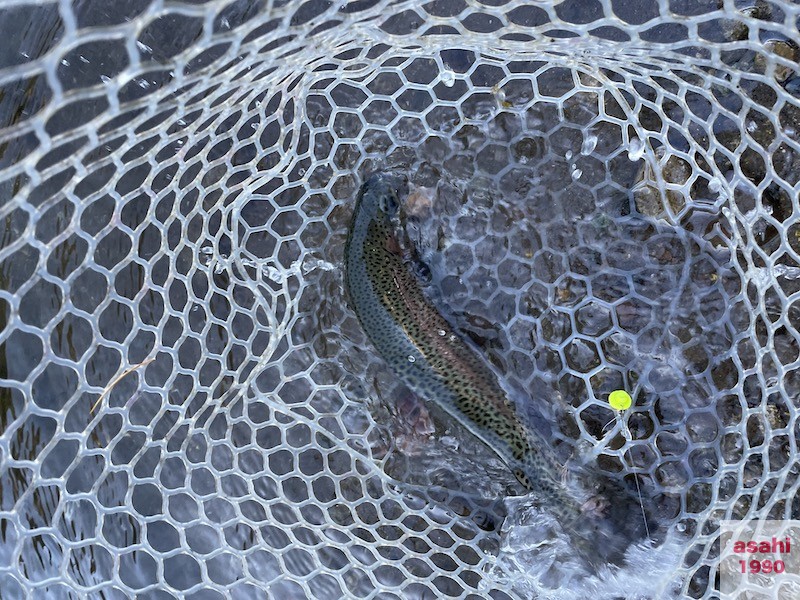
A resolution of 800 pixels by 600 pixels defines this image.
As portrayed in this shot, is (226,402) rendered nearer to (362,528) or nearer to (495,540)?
(362,528)

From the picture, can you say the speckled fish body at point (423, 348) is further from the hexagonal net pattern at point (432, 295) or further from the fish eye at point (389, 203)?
the hexagonal net pattern at point (432, 295)

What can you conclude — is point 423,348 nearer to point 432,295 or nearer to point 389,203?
point 432,295

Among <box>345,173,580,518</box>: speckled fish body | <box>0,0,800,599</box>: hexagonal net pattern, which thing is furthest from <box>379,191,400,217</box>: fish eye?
<box>0,0,800,599</box>: hexagonal net pattern

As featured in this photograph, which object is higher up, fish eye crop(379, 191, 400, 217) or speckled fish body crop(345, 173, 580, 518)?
fish eye crop(379, 191, 400, 217)

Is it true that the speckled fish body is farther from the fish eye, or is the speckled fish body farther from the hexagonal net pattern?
the hexagonal net pattern

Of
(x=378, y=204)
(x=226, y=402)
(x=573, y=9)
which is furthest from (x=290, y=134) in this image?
(x=573, y=9)

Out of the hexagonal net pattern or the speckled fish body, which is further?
the hexagonal net pattern

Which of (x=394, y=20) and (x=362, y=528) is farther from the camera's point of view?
(x=394, y=20)
